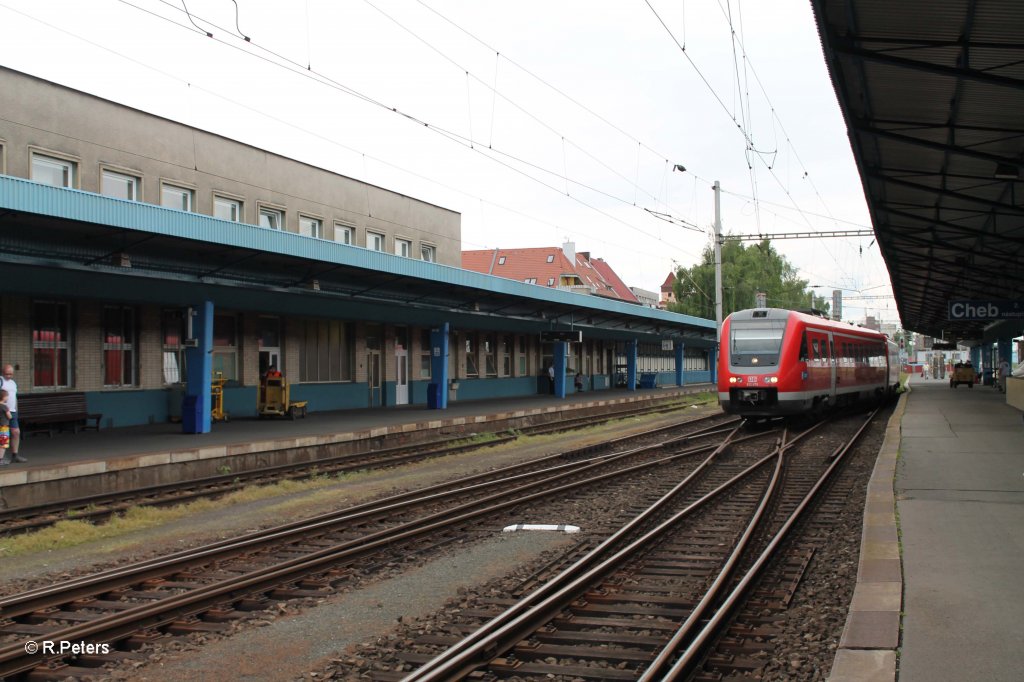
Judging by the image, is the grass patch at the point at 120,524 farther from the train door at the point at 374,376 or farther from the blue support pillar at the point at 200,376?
the train door at the point at 374,376

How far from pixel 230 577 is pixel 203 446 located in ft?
29.3

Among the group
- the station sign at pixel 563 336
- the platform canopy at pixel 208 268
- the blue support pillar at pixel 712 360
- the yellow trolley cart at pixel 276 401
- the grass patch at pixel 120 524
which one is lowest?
the grass patch at pixel 120 524

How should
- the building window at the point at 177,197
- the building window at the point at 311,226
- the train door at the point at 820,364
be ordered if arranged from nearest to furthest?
1. the train door at the point at 820,364
2. the building window at the point at 177,197
3. the building window at the point at 311,226

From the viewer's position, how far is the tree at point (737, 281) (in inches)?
2753

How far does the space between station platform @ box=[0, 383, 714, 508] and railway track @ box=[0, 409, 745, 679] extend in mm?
5058

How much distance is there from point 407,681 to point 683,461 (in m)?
12.3

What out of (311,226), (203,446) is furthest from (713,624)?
(311,226)

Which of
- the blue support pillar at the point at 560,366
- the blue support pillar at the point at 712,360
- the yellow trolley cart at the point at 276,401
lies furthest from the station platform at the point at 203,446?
the blue support pillar at the point at 712,360

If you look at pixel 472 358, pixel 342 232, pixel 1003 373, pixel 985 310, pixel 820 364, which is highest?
pixel 342 232

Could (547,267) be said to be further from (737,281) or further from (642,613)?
(642,613)

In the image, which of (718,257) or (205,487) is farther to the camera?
(718,257)

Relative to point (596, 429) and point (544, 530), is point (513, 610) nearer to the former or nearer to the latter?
point (544, 530)

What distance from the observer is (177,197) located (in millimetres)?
23188

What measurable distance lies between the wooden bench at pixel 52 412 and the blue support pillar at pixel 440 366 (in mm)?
10987
